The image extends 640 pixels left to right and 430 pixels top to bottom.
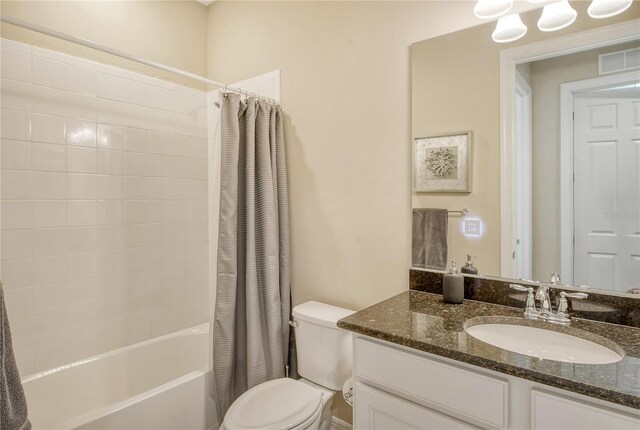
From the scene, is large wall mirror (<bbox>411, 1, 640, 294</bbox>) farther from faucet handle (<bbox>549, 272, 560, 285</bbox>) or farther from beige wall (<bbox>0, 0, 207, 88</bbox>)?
beige wall (<bbox>0, 0, 207, 88</bbox>)

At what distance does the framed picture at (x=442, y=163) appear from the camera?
1.54 meters

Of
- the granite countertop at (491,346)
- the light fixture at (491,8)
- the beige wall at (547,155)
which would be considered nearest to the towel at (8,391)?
the granite countertop at (491,346)

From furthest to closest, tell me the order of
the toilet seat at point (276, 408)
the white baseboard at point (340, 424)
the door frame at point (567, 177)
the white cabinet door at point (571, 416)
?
the white baseboard at point (340, 424) → the toilet seat at point (276, 408) → the door frame at point (567, 177) → the white cabinet door at point (571, 416)

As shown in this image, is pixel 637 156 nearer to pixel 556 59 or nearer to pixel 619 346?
pixel 556 59

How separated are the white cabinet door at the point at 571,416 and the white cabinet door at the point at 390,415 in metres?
0.19

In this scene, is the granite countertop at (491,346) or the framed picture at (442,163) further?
the framed picture at (442,163)

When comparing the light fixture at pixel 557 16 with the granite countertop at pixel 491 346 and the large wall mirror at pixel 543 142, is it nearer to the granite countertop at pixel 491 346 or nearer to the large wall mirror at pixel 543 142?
the large wall mirror at pixel 543 142

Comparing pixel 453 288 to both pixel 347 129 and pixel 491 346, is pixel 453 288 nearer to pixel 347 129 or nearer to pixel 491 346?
pixel 491 346

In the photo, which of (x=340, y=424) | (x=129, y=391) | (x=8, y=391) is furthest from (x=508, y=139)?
(x=129, y=391)

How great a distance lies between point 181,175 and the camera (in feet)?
8.09

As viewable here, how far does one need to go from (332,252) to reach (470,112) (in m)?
0.97

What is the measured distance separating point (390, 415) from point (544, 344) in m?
0.57

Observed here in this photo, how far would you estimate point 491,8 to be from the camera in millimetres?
1416

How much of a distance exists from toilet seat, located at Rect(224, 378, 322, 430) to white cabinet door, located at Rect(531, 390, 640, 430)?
87cm
